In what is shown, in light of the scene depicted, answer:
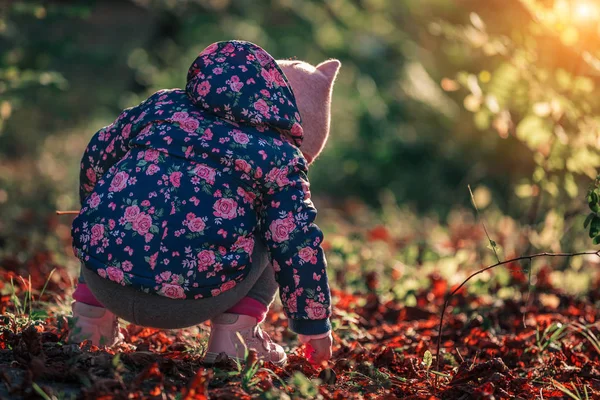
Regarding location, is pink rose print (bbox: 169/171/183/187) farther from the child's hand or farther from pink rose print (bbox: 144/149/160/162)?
the child's hand

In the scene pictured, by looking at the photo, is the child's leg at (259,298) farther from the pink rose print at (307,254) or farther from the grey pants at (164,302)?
the pink rose print at (307,254)

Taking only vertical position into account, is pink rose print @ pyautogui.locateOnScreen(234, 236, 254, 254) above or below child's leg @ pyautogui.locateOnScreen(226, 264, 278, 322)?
above

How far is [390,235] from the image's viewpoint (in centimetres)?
603

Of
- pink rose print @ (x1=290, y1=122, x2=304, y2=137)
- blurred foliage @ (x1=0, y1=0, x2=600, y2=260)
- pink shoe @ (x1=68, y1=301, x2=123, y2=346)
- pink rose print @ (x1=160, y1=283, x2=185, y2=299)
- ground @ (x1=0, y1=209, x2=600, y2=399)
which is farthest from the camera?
blurred foliage @ (x1=0, y1=0, x2=600, y2=260)

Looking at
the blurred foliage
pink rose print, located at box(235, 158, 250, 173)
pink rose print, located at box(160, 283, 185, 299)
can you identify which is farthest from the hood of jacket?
the blurred foliage

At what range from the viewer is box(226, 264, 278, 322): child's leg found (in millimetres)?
2477

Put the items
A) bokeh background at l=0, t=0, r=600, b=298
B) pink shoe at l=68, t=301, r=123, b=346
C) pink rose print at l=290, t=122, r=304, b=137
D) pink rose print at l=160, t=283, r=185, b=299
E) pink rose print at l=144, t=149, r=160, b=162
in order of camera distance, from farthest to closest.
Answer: bokeh background at l=0, t=0, r=600, b=298 < pink shoe at l=68, t=301, r=123, b=346 < pink rose print at l=290, t=122, r=304, b=137 < pink rose print at l=144, t=149, r=160, b=162 < pink rose print at l=160, t=283, r=185, b=299

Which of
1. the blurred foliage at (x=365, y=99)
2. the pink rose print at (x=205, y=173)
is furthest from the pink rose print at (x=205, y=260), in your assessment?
the blurred foliage at (x=365, y=99)

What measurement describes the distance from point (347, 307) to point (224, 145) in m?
1.46

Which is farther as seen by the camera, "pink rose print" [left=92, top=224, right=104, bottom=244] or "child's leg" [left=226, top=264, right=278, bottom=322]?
"child's leg" [left=226, top=264, right=278, bottom=322]

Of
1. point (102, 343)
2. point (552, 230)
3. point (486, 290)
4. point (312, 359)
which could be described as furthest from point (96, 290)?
point (552, 230)

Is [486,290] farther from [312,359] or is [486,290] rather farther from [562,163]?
[312,359]

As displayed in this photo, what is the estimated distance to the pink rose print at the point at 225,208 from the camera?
2.28 metres

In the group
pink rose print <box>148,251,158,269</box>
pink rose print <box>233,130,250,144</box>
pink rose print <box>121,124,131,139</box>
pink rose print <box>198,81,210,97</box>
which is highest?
pink rose print <box>198,81,210,97</box>
